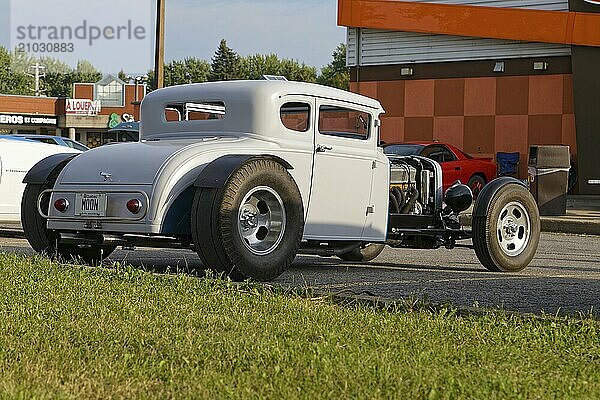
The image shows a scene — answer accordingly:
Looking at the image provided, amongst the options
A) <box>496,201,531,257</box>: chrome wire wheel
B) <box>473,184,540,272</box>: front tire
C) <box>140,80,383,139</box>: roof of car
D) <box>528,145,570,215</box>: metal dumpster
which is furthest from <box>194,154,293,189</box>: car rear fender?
<box>528,145,570,215</box>: metal dumpster

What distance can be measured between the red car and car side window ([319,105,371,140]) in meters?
11.7

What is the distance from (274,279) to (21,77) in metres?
126

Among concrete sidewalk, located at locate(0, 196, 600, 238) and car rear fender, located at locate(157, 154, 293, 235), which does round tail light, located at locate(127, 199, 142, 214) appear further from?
concrete sidewalk, located at locate(0, 196, 600, 238)

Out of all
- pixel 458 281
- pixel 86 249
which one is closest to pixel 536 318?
pixel 458 281

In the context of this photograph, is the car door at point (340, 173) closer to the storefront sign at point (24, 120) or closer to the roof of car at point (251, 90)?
the roof of car at point (251, 90)

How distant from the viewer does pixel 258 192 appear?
338 inches

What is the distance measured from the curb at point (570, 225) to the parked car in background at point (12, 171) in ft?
21.8

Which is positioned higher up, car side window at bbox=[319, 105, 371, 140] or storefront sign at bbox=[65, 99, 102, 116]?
storefront sign at bbox=[65, 99, 102, 116]

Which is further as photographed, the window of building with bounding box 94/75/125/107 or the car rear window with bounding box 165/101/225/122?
the window of building with bounding box 94/75/125/107

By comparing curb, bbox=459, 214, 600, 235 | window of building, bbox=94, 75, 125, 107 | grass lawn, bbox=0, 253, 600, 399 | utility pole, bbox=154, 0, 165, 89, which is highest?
window of building, bbox=94, 75, 125, 107

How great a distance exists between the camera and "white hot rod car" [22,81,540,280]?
8.39m

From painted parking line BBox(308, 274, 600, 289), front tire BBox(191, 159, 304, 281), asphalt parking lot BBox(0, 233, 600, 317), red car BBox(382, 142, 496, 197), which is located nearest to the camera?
asphalt parking lot BBox(0, 233, 600, 317)

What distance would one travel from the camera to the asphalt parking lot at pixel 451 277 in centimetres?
750

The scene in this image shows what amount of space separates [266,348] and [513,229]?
583 centimetres
